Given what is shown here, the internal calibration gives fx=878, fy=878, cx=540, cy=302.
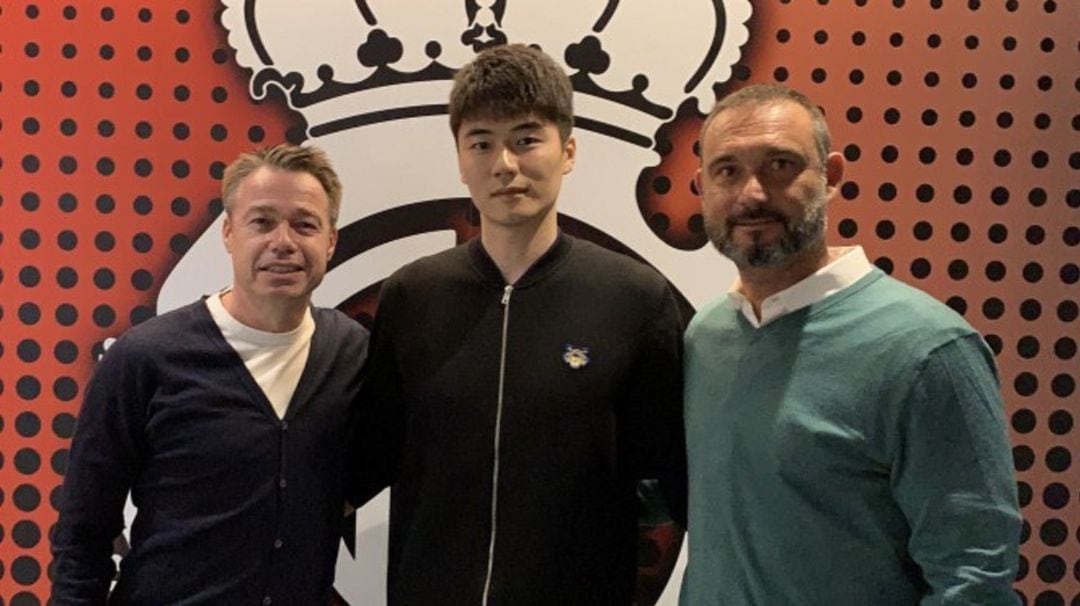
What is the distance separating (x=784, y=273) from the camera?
1598 mm

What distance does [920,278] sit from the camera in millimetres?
2447

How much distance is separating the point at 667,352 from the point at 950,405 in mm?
577

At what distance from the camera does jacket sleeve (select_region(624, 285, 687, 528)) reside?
1793 mm

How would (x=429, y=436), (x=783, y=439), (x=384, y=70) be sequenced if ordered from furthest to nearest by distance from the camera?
→ (x=384, y=70) → (x=429, y=436) → (x=783, y=439)

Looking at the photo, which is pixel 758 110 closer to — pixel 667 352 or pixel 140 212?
pixel 667 352

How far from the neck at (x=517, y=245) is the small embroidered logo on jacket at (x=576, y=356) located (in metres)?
0.19

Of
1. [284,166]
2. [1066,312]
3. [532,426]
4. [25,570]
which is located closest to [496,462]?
[532,426]

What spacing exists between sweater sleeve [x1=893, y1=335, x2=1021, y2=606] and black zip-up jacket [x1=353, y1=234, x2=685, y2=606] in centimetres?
53

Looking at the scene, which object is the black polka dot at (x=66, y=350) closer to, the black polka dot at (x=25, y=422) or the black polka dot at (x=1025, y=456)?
the black polka dot at (x=25, y=422)

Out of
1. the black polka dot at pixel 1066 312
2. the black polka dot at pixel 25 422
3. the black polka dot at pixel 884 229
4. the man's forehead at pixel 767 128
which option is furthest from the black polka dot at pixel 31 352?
the black polka dot at pixel 1066 312

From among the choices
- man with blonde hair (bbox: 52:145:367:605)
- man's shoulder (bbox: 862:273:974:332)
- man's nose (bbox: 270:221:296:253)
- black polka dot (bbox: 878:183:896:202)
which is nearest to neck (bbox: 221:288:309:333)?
man with blonde hair (bbox: 52:145:367:605)

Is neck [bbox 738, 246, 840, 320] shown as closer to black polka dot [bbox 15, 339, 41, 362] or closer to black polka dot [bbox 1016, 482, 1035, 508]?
black polka dot [bbox 1016, 482, 1035, 508]

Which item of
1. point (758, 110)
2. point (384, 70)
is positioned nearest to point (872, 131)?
point (758, 110)

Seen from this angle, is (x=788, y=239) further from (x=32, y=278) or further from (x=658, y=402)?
(x=32, y=278)
